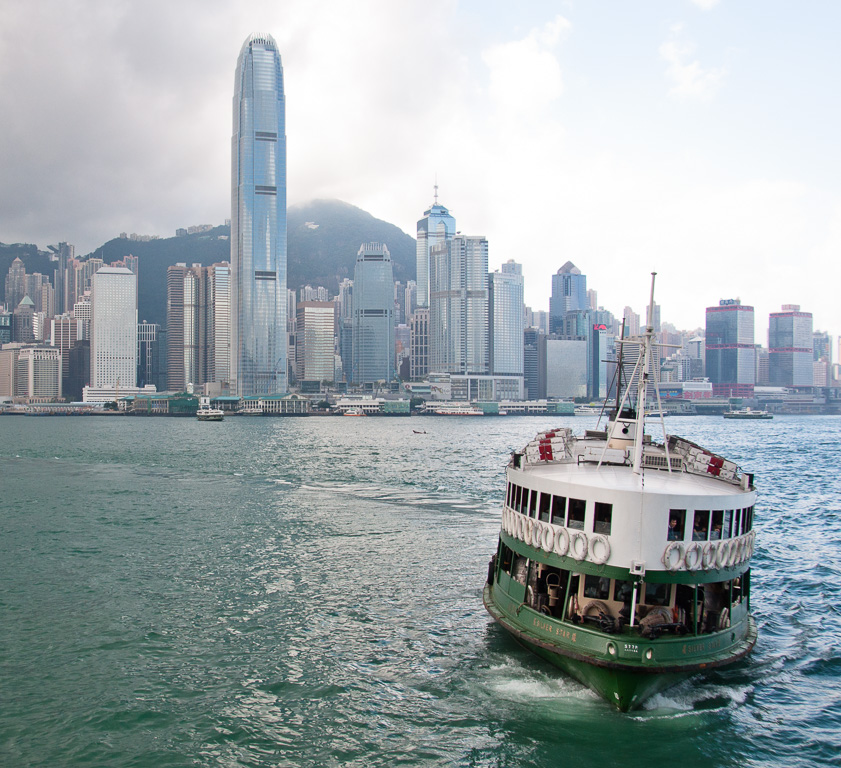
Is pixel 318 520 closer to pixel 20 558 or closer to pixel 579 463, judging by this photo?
pixel 20 558

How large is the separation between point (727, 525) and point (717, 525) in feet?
1.72

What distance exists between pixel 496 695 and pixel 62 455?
247ft

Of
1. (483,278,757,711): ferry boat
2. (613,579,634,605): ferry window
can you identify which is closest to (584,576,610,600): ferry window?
(483,278,757,711): ferry boat

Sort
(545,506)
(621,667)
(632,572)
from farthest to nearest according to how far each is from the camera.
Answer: (545,506) < (632,572) < (621,667)

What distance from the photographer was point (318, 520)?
135ft

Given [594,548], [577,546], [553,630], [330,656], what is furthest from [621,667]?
[330,656]

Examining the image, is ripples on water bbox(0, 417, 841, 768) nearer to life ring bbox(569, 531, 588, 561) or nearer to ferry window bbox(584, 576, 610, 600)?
ferry window bbox(584, 576, 610, 600)

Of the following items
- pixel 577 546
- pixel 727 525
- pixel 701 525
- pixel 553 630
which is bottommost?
pixel 553 630

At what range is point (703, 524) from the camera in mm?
17969

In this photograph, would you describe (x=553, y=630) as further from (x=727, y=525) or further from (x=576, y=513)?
(x=727, y=525)

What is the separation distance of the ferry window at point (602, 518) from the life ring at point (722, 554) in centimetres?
278

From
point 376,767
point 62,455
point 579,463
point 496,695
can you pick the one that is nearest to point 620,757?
A: point 496,695

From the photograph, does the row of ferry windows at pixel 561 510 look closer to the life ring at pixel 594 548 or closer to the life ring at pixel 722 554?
the life ring at pixel 594 548

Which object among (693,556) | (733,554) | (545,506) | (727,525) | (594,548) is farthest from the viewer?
(545,506)
